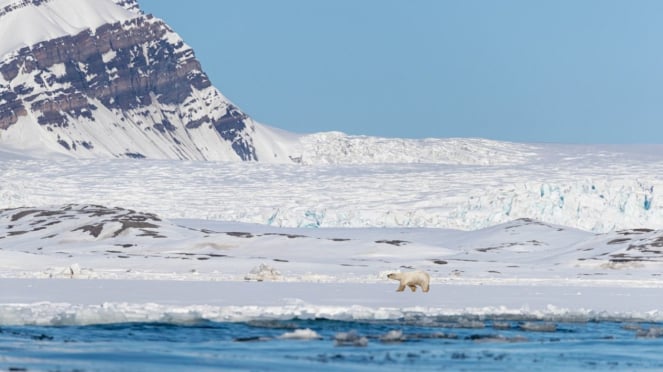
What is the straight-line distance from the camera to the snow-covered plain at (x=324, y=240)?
2761 centimetres

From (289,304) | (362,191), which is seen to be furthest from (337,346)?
(362,191)

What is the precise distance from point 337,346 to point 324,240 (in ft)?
197

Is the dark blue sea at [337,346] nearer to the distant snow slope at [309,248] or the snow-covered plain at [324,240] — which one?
the snow-covered plain at [324,240]

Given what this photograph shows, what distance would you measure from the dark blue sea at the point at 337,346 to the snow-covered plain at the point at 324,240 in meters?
1.27

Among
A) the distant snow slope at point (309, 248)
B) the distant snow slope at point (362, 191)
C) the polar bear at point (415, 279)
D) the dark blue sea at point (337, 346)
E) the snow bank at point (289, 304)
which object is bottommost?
the dark blue sea at point (337, 346)

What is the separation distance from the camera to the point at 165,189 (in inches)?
4333

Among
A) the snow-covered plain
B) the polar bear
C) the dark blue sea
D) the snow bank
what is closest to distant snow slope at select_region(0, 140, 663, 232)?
the snow-covered plain

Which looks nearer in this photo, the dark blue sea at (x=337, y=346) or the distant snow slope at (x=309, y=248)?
the dark blue sea at (x=337, y=346)

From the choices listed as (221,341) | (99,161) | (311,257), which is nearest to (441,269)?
(311,257)

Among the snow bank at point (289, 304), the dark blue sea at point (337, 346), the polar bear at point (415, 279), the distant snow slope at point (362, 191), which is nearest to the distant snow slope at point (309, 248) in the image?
the distant snow slope at point (362, 191)

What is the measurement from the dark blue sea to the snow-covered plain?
1271 millimetres

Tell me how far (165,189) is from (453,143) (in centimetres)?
8974

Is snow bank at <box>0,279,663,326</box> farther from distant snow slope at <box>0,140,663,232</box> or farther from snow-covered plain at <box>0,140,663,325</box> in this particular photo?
distant snow slope at <box>0,140,663,232</box>

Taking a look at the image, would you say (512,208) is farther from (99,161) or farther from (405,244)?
(99,161)
